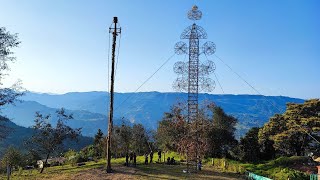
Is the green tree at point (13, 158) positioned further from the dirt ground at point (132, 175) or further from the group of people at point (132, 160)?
the dirt ground at point (132, 175)

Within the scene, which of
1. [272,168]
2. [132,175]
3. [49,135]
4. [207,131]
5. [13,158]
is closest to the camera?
[132,175]

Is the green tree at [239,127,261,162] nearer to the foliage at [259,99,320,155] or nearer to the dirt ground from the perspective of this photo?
the foliage at [259,99,320,155]

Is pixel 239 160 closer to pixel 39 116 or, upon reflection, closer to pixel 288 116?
pixel 288 116

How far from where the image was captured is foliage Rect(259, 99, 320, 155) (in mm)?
43653

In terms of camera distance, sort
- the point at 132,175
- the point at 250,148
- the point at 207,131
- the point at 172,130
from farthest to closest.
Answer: the point at 172,130, the point at 250,148, the point at 207,131, the point at 132,175

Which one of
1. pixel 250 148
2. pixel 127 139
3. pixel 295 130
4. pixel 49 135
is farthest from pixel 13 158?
pixel 295 130

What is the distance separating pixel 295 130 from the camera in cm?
4394

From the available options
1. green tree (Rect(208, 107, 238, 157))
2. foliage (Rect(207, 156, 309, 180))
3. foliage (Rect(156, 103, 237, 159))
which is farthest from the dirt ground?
green tree (Rect(208, 107, 238, 157))

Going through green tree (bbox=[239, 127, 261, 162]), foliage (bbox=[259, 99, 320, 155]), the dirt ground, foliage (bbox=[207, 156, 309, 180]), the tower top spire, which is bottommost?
the dirt ground

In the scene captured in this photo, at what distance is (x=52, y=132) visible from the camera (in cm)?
3666

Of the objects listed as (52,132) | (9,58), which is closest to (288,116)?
(52,132)

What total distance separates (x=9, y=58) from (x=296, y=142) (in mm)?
35183

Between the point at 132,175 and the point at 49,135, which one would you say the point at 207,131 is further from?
the point at 49,135

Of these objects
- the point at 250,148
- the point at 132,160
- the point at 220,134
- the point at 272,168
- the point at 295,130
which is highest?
the point at 295,130
